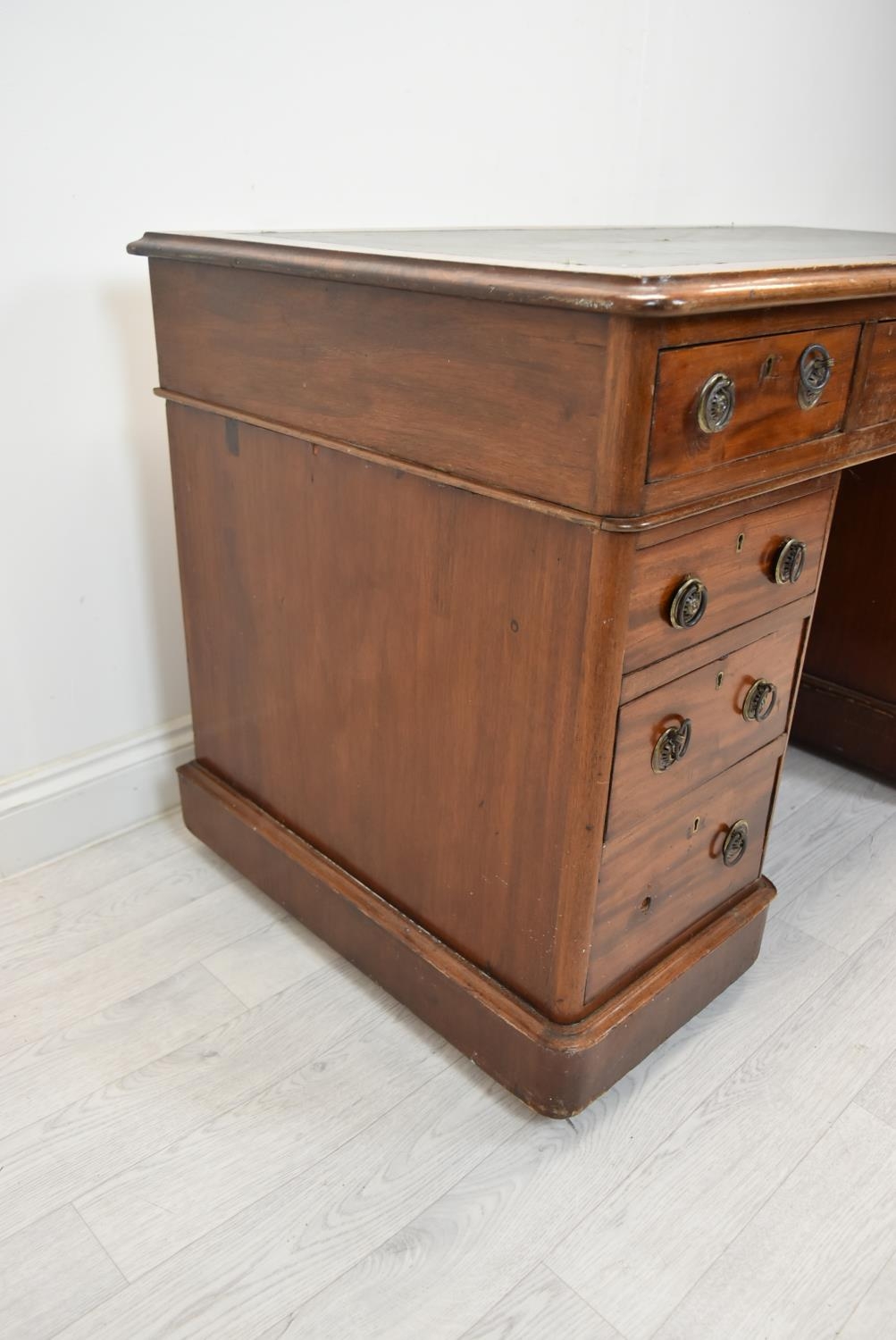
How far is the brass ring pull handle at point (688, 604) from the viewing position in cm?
85

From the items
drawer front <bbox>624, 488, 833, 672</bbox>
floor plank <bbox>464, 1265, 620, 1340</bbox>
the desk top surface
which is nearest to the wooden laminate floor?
floor plank <bbox>464, 1265, 620, 1340</bbox>

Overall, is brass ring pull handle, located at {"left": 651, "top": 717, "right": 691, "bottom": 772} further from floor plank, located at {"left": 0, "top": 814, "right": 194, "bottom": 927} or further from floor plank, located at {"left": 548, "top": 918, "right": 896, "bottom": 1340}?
floor plank, located at {"left": 0, "top": 814, "right": 194, "bottom": 927}

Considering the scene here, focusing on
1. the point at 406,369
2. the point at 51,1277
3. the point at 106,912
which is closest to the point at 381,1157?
the point at 51,1277

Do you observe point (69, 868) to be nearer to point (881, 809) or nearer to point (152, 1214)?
point (152, 1214)

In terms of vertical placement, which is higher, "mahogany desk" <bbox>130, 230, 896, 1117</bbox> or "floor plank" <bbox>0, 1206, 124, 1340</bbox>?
"mahogany desk" <bbox>130, 230, 896, 1117</bbox>

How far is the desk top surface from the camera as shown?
706 mm

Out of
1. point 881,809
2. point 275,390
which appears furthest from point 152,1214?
point 881,809

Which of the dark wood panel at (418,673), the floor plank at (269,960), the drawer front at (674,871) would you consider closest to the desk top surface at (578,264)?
the dark wood panel at (418,673)

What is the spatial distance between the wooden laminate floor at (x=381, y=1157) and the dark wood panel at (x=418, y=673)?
16 centimetres

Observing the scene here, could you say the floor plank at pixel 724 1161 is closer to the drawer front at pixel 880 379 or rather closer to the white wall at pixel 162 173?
the drawer front at pixel 880 379

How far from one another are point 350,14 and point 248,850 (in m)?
1.12

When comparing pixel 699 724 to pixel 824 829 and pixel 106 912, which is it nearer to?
pixel 824 829

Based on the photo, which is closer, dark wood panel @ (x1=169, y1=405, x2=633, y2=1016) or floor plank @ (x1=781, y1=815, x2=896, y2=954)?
dark wood panel @ (x1=169, y1=405, x2=633, y2=1016)

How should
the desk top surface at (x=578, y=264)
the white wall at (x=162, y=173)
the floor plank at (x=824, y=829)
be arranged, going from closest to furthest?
1. the desk top surface at (x=578, y=264)
2. the white wall at (x=162, y=173)
3. the floor plank at (x=824, y=829)
